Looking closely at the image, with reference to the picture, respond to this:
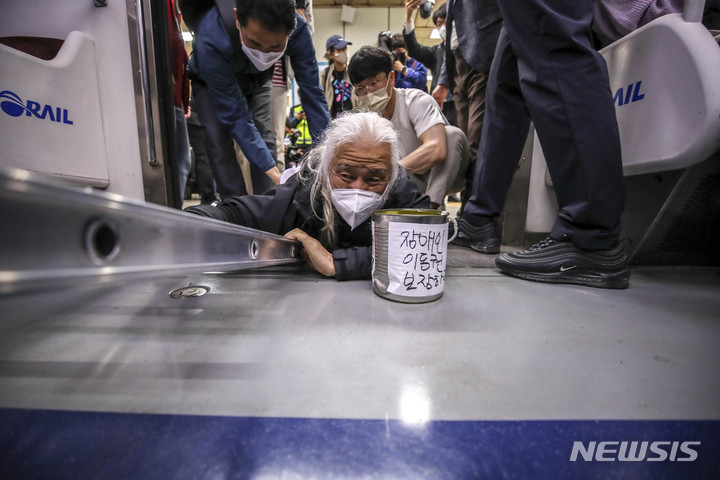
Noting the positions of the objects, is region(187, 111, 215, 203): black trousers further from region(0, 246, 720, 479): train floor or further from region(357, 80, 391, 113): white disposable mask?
region(0, 246, 720, 479): train floor

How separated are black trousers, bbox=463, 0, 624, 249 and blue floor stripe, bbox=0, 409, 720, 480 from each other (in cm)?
57

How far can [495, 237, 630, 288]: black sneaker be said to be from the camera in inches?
33.2

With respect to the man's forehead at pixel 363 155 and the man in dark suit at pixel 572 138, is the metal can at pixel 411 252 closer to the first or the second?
the man's forehead at pixel 363 155

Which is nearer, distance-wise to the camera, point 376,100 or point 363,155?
point 363,155

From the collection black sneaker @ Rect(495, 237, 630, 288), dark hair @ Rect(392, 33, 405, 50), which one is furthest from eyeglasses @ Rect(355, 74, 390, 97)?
dark hair @ Rect(392, 33, 405, 50)

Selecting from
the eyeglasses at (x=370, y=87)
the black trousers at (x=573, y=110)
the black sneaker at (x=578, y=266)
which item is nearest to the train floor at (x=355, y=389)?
the black sneaker at (x=578, y=266)

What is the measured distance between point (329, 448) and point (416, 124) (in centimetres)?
154

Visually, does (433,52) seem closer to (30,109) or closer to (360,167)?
(360,167)

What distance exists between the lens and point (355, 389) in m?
0.42

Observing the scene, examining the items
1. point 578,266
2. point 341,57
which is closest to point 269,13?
point 578,266

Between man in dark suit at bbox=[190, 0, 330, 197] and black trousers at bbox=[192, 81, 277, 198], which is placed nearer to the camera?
man in dark suit at bbox=[190, 0, 330, 197]

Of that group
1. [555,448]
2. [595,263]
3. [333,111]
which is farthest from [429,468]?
[333,111]

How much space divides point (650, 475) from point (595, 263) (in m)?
0.63

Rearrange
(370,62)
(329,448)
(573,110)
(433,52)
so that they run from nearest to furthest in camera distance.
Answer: (329,448) < (573,110) < (370,62) < (433,52)
